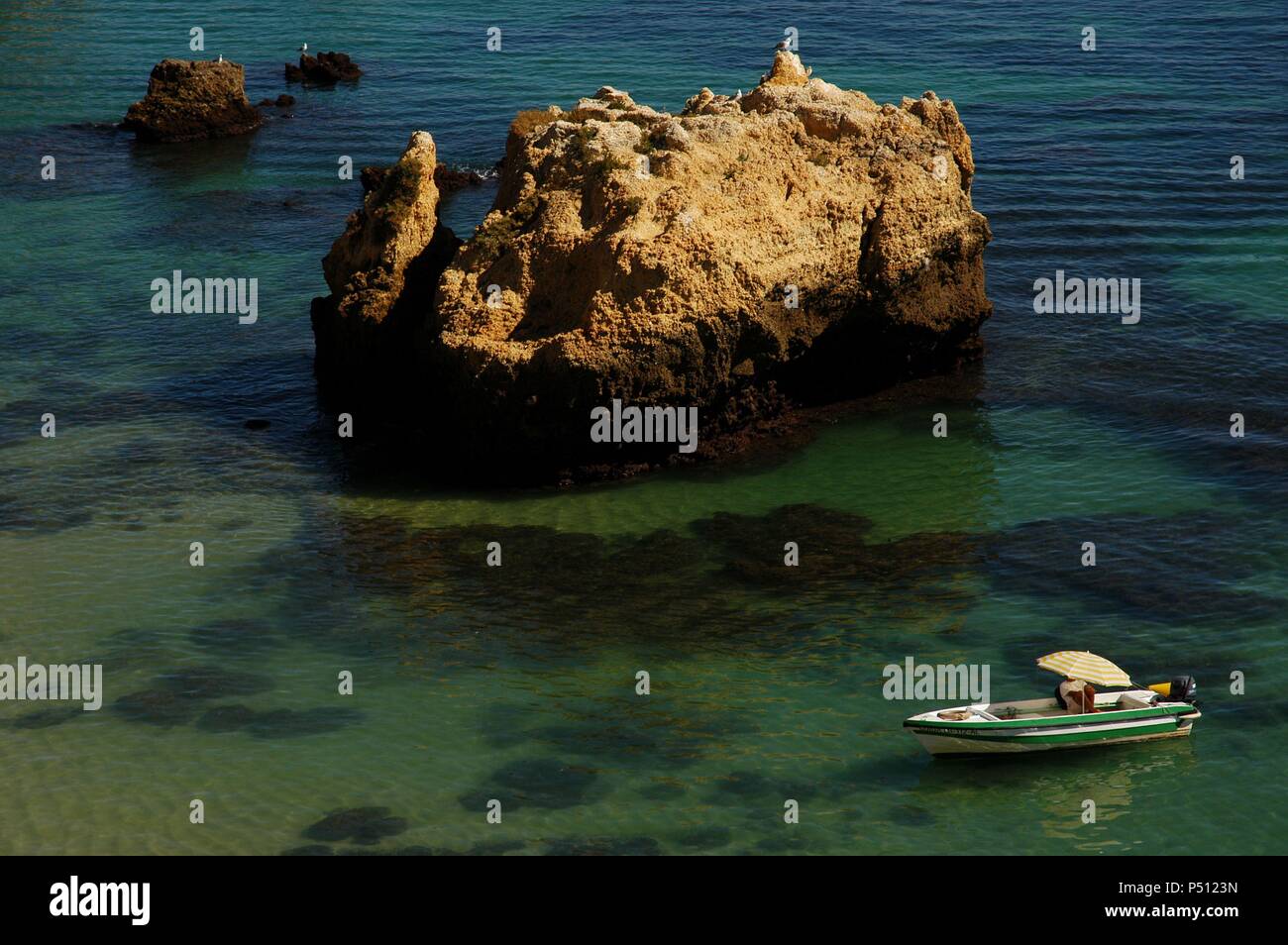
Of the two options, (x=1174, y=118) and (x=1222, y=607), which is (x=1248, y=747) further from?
(x=1174, y=118)

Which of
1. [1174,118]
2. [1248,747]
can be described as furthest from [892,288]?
[1174,118]

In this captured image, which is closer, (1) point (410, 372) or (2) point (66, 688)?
(2) point (66, 688)

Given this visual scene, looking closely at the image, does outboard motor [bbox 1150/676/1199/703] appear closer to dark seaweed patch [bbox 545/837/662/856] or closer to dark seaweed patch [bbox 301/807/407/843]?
dark seaweed patch [bbox 545/837/662/856]

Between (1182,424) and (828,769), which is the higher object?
Answer: (1182,424)

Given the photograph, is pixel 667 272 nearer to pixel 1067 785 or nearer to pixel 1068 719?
pixel 1068 719

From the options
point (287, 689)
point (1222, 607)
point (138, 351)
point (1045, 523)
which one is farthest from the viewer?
point (138, 351)

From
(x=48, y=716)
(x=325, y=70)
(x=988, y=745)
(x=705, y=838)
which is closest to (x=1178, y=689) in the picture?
(x=988, y=745)
